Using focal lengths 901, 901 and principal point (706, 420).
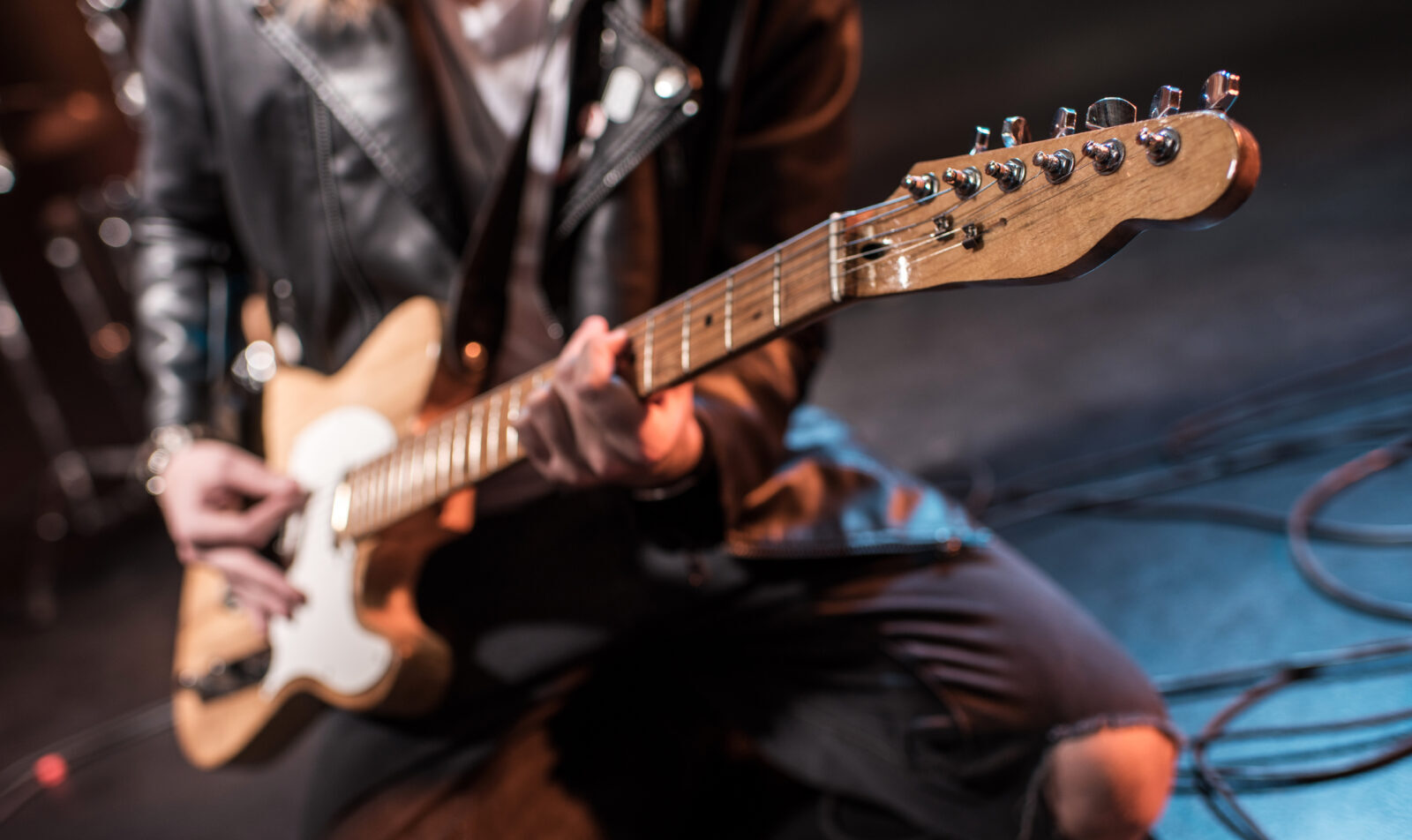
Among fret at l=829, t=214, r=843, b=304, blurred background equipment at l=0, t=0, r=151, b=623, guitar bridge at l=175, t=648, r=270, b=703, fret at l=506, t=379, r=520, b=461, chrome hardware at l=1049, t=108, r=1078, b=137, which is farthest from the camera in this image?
blurred background equipment at l=0, t=0, r=151, b=623

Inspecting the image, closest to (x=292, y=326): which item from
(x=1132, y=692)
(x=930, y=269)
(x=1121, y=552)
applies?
(x=930, y=269)

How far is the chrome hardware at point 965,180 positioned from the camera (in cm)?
69

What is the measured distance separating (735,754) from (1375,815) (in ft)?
3.05

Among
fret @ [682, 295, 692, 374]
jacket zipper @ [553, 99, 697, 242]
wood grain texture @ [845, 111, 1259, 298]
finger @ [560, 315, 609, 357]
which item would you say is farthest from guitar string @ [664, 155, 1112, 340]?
jacket zipper @ [553, 99, 697, 242]

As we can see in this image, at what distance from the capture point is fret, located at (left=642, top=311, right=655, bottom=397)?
0.97 m

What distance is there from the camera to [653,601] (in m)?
1.32

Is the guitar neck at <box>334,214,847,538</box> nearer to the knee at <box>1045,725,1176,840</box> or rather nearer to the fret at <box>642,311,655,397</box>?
the fret at <box>642,311,655,397</box>

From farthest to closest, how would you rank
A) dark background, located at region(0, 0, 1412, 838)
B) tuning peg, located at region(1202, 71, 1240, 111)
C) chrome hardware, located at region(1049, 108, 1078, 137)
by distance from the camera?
1. dark background, located at region(0, 0, 1412, 838)
2. chrome hardware, located at region(1049, 108, 1078, 137)
3. tuning peg, located at region(1202, 71, 1240, 111)

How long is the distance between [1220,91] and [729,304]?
0.45 m

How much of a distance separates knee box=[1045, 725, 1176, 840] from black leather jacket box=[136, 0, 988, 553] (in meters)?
0.31

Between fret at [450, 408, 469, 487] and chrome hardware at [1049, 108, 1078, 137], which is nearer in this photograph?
chrome hardware at [1049, 108, 1078, 137]

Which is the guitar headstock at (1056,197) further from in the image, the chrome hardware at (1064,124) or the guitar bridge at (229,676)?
the guitar bridge at (229,676)

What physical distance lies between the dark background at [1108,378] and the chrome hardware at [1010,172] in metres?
0.98

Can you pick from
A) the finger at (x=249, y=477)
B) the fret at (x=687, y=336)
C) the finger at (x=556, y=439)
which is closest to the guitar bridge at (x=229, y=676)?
the finger at (x=249, y=477)
